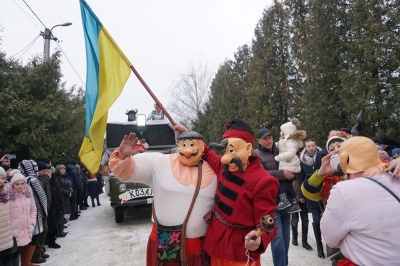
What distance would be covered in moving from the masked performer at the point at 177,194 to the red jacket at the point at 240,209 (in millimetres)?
130

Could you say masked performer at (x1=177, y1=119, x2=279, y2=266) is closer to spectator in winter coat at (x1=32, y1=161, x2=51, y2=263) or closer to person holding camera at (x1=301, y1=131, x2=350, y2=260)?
person holding camera at (x1=301, y1=131, x2=350, y2=260)

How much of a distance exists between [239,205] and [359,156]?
91cm

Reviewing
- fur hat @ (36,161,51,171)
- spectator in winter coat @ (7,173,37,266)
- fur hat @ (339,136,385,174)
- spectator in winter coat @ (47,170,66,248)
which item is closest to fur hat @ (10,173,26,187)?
spectator in winter coat @ (7,173,37,266)

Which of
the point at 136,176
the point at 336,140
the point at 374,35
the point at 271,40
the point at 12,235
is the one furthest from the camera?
the point at 271,40

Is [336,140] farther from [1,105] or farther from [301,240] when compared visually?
[1,105]

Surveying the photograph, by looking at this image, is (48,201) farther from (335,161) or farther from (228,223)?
(335,161)

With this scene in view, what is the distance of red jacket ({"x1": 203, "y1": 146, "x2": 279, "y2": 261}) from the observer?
2.33 m

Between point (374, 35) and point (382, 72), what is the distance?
1.28 m

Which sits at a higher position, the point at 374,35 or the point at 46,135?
the point at 374,35

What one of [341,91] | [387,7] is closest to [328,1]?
[387,7]

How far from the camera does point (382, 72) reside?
10.5m

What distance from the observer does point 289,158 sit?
419cm

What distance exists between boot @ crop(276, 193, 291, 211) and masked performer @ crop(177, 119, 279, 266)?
4.80 ft

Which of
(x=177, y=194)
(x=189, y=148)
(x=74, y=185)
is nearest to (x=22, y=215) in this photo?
(x=177, y=194)
